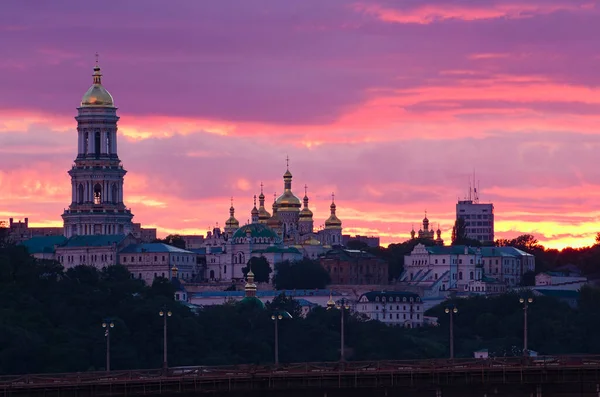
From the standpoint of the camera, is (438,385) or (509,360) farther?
(509,360)

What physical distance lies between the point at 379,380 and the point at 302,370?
4.02 m

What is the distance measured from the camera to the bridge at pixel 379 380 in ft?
482

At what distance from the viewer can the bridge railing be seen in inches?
5758

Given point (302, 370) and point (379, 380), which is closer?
point (379, 380)

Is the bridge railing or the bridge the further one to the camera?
the bridge

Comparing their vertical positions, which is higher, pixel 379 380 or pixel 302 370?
pixel 302 370

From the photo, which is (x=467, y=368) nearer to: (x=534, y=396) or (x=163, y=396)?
(x=534, y=396)

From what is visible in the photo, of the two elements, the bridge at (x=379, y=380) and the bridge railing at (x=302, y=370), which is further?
the bridge at (x=379, y=380)

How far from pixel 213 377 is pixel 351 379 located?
693cm

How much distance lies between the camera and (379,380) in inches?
5866

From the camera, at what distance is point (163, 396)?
479ft

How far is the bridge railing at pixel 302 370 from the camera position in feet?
480

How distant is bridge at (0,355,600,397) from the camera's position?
147000mm

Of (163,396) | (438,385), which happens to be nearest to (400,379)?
(438,385)
